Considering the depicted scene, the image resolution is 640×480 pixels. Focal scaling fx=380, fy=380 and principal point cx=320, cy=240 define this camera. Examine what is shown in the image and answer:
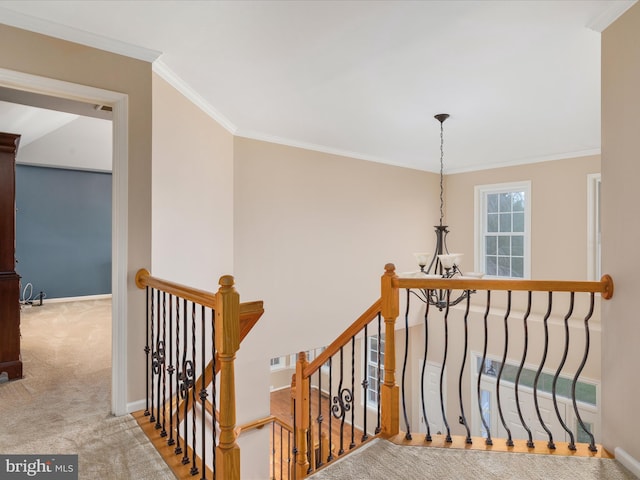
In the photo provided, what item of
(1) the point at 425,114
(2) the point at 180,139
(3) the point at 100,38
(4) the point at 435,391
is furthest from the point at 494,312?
(3) the point at 100,38

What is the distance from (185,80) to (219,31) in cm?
87

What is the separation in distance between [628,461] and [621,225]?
1.22 meters

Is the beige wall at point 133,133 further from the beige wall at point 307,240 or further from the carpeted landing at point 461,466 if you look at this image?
the beige wall at point 307,240

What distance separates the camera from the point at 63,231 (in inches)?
264

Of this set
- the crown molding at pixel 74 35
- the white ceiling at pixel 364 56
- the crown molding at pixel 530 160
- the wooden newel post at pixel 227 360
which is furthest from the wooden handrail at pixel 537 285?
the crown molding at pixel 530 160

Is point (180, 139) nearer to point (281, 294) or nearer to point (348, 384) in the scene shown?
point (281, 294)

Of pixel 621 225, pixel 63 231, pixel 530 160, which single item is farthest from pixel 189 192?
pixel 530 160

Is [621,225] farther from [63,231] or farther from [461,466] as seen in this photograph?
[63,231]

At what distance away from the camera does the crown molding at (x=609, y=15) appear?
207 centimetres

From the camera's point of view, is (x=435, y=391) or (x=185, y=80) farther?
(x=435, y=391)

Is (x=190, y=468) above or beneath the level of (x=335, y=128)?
beneath

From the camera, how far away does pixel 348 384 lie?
835cm

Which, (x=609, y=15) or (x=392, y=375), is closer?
(x=609, y=15)

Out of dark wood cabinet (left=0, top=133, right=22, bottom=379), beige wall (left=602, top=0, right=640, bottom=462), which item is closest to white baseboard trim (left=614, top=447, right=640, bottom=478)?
beige wall (left=602, top=0, right=640, bottom=462)
